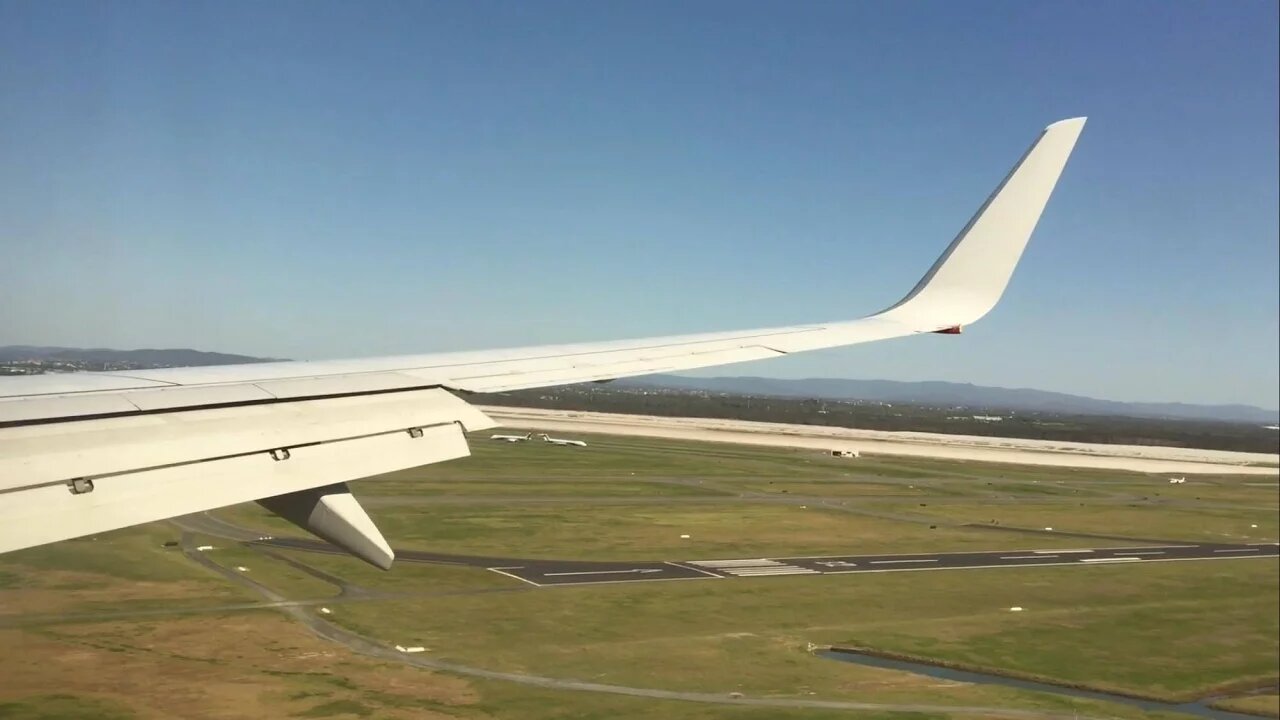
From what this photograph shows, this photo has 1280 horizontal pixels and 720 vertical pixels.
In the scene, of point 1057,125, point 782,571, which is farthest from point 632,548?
point 1057,125

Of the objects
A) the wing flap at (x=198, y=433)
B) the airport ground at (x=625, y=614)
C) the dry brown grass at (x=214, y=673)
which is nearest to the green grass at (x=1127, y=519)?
the airport ground at (x=625, y=614)

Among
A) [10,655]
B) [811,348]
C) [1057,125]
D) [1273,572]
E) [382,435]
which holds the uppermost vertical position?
[1057,125]

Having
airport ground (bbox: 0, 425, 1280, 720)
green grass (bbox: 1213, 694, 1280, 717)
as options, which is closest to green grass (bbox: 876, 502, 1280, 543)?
airport ground (bbox: 0, 425, 1280, 720)

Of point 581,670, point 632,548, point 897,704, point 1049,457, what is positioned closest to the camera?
point 897,704

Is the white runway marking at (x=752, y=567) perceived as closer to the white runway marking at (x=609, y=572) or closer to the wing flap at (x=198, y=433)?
the white runway marking at (x=609, y=572)

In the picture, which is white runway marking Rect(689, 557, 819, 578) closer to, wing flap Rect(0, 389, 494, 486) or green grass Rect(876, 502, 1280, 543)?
green grass Rect(876, 502, 1280, 543)

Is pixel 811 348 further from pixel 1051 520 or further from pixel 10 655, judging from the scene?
pixel 1051 520
